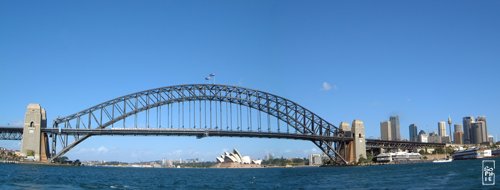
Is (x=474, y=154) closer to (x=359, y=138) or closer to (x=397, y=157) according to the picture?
(x=397, y=157)

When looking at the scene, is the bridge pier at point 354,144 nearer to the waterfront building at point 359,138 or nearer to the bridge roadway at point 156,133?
the waterfront building at point 359,138

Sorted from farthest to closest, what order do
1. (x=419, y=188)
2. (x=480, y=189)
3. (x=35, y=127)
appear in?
1. (x=35, y=127)
2. (x=419, y=188)
3. (x=480, y=189)

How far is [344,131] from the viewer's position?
486 feet

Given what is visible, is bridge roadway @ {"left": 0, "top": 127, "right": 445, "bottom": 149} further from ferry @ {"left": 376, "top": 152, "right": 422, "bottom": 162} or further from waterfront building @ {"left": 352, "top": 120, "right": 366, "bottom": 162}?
ferry @ {"left": 376, "top": 152, "right": 422, "bottom": 162}

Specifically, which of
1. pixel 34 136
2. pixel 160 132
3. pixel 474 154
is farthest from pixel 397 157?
pixel 34 136

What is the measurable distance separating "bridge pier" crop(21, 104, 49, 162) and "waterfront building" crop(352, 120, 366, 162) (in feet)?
251

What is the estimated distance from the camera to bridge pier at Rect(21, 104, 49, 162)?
369 ft

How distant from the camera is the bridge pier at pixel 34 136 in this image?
113 meters

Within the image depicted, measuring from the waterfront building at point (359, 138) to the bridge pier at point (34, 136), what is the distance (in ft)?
251

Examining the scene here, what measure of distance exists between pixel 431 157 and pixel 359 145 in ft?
156

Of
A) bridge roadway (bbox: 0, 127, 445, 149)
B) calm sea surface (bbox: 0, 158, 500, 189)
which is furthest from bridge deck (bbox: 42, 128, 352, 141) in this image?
calm sea surface (bbox: 0, 158, 500, 189)

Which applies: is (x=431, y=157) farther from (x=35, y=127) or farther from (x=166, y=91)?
(x=35, y=127)

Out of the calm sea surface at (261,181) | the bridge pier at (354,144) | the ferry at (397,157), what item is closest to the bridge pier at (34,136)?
the calm sea surface at (261,181)

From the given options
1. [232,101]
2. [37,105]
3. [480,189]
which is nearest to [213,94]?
[232,101]
